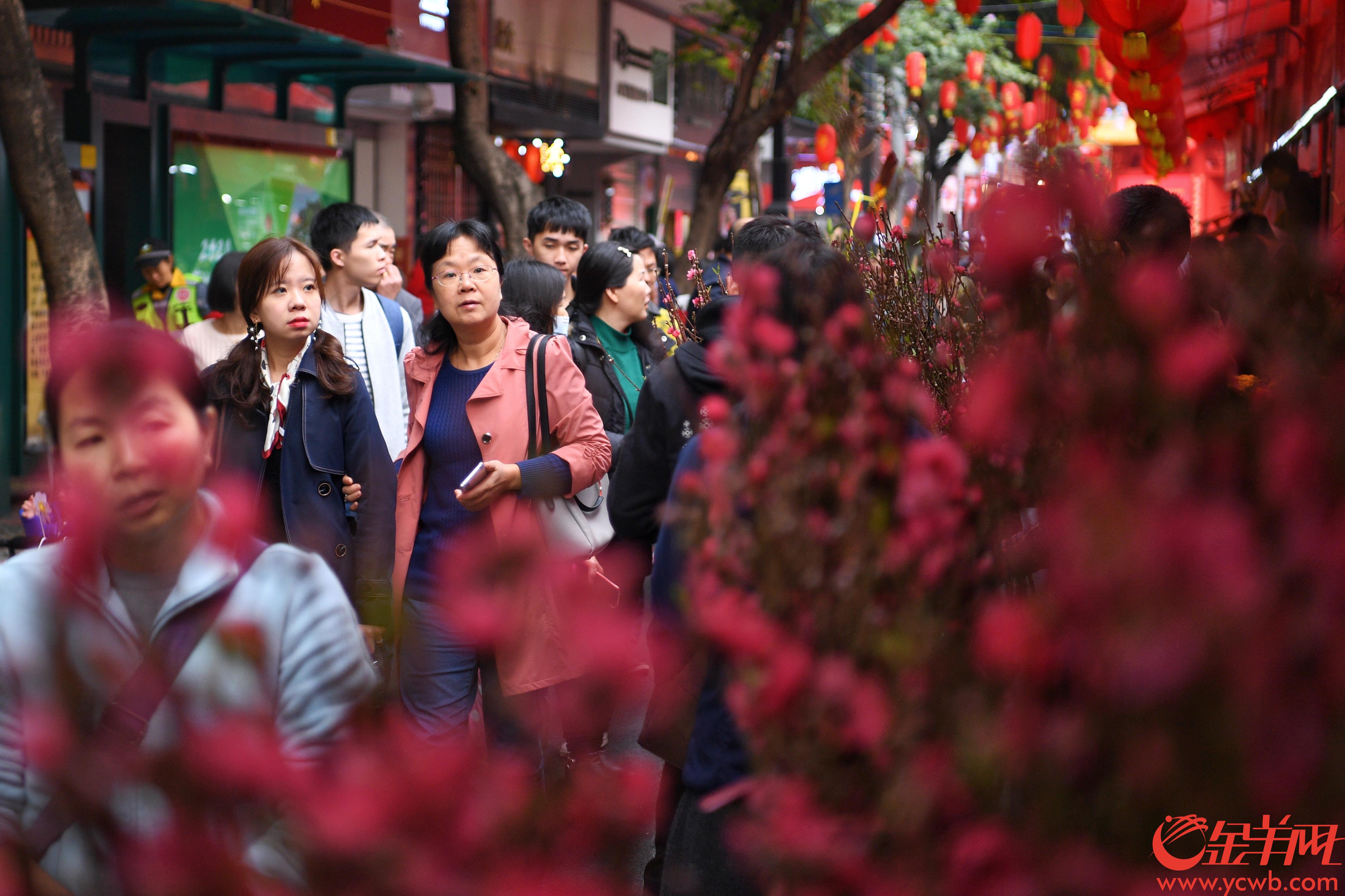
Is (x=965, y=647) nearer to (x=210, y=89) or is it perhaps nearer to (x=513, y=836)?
(x=513, y=836)

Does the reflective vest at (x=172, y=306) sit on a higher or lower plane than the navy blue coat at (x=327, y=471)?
higher

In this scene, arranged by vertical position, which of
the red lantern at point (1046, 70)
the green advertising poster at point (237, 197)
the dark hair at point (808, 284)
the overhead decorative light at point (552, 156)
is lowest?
the dark hair at point (808, 284)

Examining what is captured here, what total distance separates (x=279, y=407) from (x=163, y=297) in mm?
5612

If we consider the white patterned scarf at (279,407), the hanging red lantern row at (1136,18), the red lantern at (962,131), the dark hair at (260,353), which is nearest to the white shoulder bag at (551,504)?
the dark hair at (260,353)

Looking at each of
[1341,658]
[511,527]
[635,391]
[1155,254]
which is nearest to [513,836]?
[1341,658]

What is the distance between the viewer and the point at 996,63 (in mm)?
23469

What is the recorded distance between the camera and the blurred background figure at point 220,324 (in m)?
5.55

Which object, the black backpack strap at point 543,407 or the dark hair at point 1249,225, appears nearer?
the black backpack strap at point 543,407

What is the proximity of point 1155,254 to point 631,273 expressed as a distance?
3.57m

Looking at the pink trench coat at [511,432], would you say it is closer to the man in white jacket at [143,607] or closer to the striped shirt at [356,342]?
the striped shirt at [356,342]

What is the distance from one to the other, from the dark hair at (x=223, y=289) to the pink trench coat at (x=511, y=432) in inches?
84.1

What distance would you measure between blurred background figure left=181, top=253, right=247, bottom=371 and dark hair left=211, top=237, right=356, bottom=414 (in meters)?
1.19

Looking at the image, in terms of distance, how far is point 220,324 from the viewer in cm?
580

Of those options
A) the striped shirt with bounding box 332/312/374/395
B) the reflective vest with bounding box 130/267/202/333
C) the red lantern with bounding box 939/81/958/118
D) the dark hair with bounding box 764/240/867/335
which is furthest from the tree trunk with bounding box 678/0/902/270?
the dark hair with bounding box 764/240/867/335
